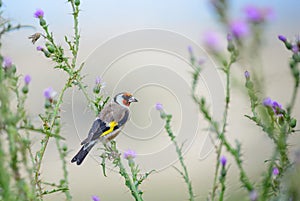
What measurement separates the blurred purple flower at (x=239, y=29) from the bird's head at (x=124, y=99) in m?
2.38

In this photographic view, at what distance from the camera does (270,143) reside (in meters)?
1.81

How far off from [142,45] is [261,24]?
2212 mm

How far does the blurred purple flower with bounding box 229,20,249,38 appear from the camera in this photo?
1.30 meters

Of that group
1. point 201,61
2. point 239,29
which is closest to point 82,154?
point 201,61

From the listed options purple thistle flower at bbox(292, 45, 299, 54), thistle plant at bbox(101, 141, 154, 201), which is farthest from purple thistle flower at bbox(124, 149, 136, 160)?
purple thistle flower at bbox(292, 45, 299, 54)

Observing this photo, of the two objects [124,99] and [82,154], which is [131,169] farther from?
[124,99]

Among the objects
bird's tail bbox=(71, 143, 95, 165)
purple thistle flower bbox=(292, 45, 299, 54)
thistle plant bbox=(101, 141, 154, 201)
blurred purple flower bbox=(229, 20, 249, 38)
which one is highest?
bird's tail bbox=(71, 143, 95, 165)

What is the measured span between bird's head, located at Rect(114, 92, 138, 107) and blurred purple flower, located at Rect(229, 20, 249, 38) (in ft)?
7.79

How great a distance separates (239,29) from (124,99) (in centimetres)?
252

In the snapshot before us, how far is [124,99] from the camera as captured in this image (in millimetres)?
3818

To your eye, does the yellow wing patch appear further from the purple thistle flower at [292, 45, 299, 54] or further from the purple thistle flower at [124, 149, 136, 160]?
the purple thistle flower at [292, 45, 299, 54]

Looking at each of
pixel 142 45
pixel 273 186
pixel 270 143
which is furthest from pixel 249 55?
pixel 142 45

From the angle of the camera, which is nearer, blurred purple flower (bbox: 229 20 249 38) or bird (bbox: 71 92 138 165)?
blurred purple flower (bbox: 229 20 249 38)

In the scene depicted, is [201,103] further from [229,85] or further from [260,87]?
[260,87]
